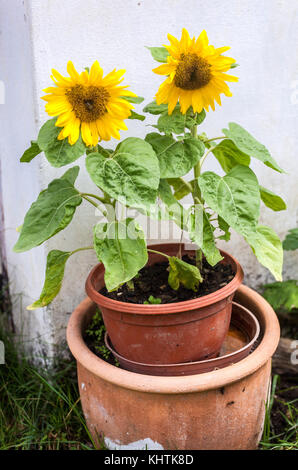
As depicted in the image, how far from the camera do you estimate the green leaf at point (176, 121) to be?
1.20 meters

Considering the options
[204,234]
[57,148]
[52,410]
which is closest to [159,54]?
[57,148]

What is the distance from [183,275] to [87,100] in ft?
1.71

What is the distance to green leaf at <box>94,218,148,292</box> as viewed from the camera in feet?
3.71

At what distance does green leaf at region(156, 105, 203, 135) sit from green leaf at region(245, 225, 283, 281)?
322mm

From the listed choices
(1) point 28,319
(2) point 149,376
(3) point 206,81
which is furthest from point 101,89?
(1) point 28,319

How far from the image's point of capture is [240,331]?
1563 millimetres

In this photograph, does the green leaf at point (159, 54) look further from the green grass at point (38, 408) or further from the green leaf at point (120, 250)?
the green grass at point (38, 408)

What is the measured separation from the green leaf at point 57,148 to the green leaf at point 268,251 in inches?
18.7

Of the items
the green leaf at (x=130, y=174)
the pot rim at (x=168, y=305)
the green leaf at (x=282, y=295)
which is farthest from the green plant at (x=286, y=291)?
the green leaf at (x=130, y=174)

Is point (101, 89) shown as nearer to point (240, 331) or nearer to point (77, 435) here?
point (240, 331)

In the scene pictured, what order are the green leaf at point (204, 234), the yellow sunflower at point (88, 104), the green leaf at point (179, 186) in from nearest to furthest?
the yellow sunflower at point (88, 104) < the green leaf at point (204, 234) < the green leaf at point (179, 186)

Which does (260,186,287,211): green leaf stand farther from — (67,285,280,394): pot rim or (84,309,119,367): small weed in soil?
(84,309,119,367): small weed in soil

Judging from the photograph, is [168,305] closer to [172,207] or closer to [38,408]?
[172,207]

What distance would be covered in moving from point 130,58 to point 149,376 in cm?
96
